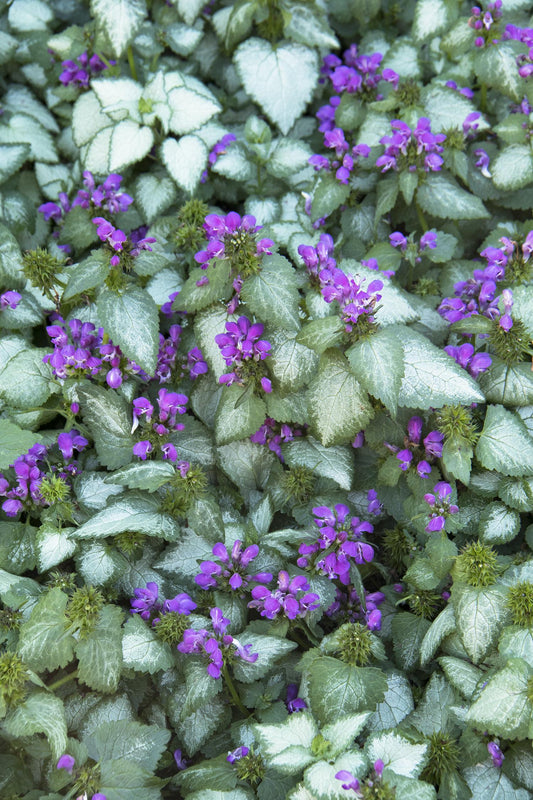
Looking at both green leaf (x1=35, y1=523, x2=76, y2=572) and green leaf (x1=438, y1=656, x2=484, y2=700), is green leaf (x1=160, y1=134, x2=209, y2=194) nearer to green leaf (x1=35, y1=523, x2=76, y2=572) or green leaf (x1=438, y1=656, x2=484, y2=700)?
green leaf (x1=35, y1=523, x2=76, y2=572)

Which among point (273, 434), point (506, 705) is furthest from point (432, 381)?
point (506, 705)

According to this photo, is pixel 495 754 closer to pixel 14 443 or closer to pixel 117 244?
pixel 14 443

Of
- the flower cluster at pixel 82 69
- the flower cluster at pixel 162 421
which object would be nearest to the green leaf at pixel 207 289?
the flower cluster at pixel 162 421

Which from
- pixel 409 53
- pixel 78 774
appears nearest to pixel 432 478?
pixel 78 774

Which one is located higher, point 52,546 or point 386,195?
point 386,195

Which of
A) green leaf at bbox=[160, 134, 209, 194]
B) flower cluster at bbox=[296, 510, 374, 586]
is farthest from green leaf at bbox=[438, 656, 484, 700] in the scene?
green leaf at bbox=[160, 134, 209, 194]

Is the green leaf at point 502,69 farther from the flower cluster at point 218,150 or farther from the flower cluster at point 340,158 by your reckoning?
the flower cluster at point 218,150

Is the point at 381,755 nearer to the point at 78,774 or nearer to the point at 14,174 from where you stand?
the point at 78,774
